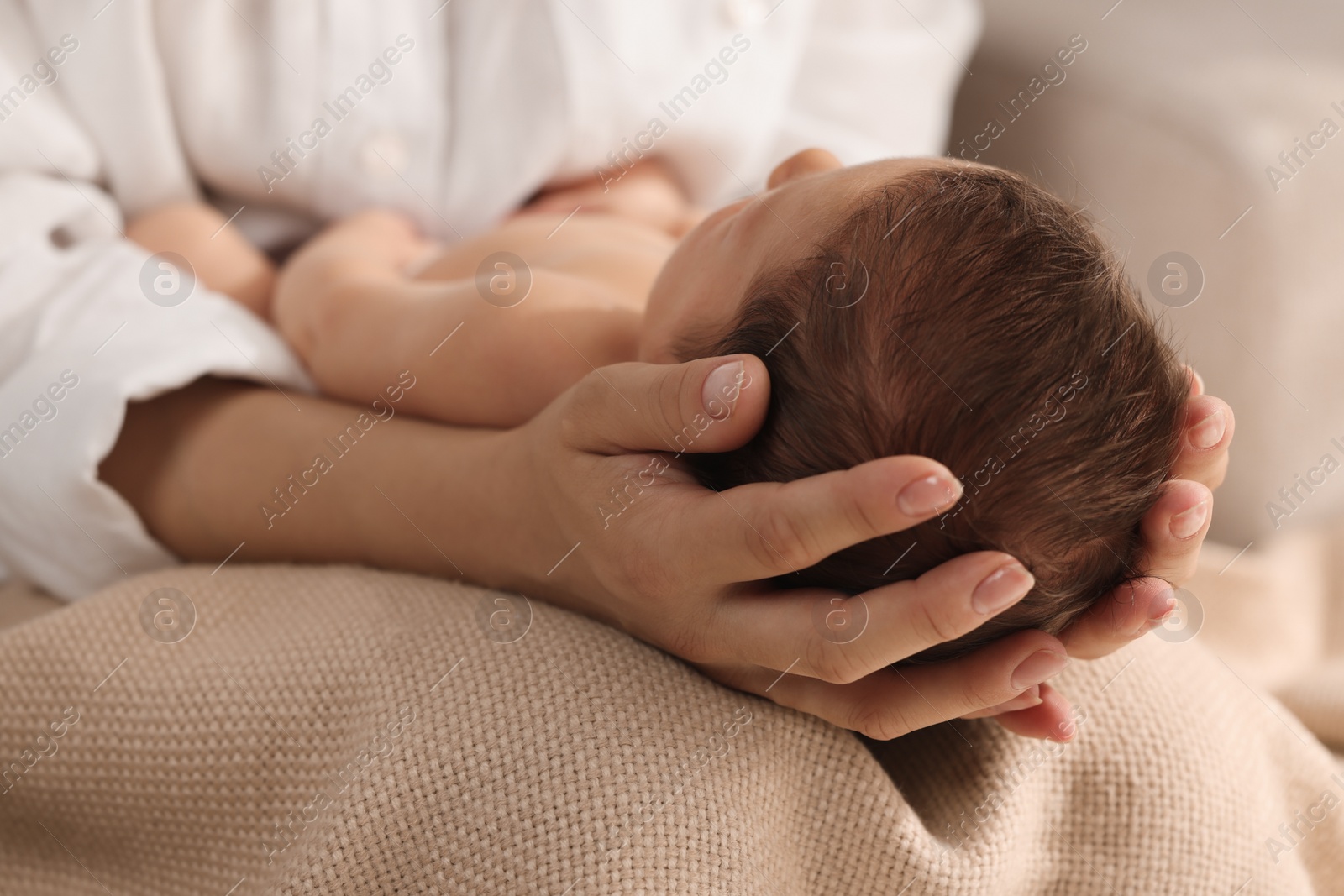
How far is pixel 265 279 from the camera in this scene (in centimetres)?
121

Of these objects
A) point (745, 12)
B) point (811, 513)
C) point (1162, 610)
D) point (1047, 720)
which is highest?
point (745, 12)

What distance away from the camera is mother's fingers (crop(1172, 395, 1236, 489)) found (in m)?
0.60

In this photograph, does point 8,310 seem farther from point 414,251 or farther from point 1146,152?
point 1146,152

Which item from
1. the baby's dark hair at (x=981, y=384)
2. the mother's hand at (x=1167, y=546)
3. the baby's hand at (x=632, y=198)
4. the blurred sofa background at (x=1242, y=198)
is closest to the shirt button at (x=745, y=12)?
the baby's hand at (x=632, y=198)

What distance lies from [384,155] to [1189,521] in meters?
1.04

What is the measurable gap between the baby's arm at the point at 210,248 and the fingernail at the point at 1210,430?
103cm

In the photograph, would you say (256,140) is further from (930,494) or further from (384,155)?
(930,494)

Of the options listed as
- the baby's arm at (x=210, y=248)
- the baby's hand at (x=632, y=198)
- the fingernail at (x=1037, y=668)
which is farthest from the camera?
the baby's hand at (x=632, y=198)

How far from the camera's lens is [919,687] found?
1.95ft

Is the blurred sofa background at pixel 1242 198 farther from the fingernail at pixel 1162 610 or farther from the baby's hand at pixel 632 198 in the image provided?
the fingernail at pixel 1162 610

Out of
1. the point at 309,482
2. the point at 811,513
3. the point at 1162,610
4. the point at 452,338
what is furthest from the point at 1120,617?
the point at 309,482

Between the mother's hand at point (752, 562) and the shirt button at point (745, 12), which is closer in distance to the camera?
the mother's hand at point (752, 562)

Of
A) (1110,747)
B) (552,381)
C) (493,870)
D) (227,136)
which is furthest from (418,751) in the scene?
(227,136)

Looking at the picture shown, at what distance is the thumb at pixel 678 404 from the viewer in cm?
55
